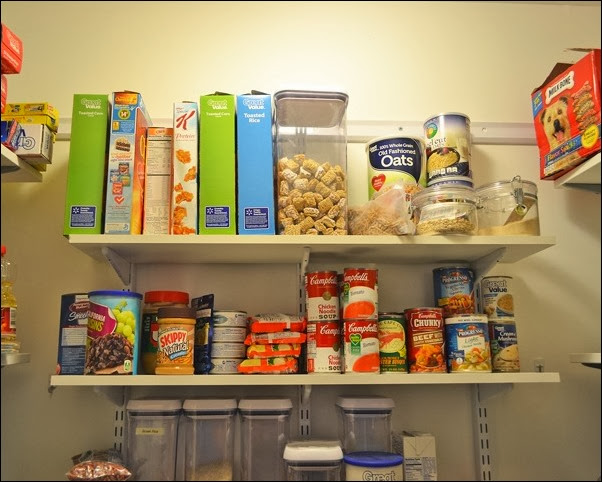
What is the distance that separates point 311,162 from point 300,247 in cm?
23

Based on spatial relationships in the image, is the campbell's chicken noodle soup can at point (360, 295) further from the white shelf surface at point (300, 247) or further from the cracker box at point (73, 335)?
the cracker box at point (73, 335)

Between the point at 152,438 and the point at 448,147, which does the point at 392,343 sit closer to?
the point at 448,147

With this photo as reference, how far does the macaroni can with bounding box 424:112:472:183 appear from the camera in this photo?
57.9 inches

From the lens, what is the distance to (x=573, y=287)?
66.5 inches

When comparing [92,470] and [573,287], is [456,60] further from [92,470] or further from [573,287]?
[92,470]

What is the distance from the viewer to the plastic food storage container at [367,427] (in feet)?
4.69

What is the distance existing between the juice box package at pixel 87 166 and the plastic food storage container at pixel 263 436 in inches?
24.6

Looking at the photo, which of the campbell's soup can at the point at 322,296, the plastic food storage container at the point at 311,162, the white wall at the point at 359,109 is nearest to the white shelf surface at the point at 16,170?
the white wall at the point at 359,109

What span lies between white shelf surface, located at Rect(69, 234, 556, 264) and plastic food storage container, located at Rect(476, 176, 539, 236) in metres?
0.04

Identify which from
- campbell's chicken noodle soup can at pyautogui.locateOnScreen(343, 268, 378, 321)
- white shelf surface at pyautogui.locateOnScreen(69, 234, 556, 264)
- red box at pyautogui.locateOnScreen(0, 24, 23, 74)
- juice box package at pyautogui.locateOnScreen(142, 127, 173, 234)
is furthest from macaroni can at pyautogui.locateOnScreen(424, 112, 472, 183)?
red box at pyautogui.locateOnScreen(0, 24, 23, 74)

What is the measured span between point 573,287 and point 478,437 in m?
0.56

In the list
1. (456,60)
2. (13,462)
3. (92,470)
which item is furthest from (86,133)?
(456,60)

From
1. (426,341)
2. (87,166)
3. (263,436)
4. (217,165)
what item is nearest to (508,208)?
(426,341)

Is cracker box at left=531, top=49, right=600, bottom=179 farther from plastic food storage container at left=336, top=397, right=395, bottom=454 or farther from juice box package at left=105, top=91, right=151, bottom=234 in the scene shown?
juice box package at left=105, top=91, right=151, bottom=234
